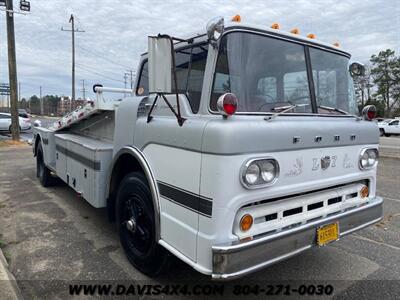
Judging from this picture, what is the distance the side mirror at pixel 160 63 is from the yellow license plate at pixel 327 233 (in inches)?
66.8

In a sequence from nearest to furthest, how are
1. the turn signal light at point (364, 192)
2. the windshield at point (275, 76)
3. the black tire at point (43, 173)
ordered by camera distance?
the windshield at point (275, 76) < the turn signal light at point (364, 192) < the black tire at point (43, 173)

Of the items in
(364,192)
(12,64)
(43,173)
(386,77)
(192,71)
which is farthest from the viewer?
(386,77)

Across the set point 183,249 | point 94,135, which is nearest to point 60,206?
point 94,135

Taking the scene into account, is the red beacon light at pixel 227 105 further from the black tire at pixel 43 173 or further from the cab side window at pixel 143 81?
the black tire at pixel 43 173

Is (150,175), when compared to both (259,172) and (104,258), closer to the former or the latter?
(259,172)

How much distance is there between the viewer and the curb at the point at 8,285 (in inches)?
117

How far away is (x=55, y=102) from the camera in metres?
100

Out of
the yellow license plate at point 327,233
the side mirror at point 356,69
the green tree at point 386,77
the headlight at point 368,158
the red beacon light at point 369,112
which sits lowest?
the yellow license plate at point 327,233

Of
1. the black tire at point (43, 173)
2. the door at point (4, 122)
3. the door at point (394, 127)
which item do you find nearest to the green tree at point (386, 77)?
the door at point (394, 127)

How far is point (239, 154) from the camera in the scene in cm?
250

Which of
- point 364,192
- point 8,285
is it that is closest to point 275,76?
point 364,192

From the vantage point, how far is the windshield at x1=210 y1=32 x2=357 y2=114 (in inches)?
115

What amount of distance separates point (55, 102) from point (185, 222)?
106 m

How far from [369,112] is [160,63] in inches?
94.1
